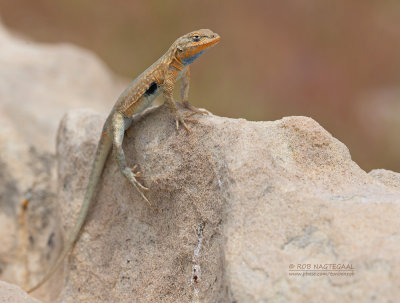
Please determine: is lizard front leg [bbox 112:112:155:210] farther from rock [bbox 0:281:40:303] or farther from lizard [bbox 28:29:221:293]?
rock [bbox 0:281:40:303]

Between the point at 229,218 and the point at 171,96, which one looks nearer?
the point at 229,218

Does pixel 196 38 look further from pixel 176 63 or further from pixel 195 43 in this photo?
pixel 176 63

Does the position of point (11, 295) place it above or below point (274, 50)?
below

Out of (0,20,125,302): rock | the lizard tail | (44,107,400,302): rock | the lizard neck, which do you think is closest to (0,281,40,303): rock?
(44,107,400,302): rock

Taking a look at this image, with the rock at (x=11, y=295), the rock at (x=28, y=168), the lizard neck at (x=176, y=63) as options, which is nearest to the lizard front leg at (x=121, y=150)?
the lizard neck at (x=176, y=63)

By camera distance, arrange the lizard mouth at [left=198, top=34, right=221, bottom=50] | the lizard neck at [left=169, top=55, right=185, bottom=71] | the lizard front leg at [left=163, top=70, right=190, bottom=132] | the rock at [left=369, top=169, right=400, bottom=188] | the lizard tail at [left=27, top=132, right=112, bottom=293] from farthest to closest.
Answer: the lizard tail at [left=27, top=132, right=112, bottom=293], the lizard neck at [left=169, top=55, right=185, bottom=71], the lizard mouth at [left=198, top=34, right=221, bottom=50], the lizard front leg at [left=163, top=70, right=190, bottom=132], the rock at [left=369, top=169, right=400, bottom=188]

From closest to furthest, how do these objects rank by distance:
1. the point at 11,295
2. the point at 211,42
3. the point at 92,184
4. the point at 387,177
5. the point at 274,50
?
the point at 11,295 → the point at 387,177 → the point at 211,42 → the point at 92,184 → the point at 274,50

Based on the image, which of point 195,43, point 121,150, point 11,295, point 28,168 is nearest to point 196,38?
point 195,43

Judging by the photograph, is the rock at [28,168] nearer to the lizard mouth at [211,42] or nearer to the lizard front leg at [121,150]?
the lizard front leg at [121,150]
